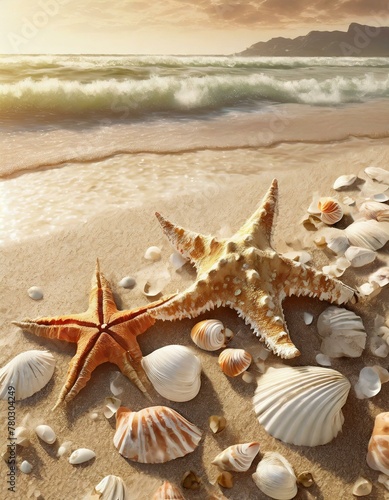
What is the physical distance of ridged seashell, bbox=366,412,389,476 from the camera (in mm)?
1673

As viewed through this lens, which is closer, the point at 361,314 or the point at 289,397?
the point at 289,397

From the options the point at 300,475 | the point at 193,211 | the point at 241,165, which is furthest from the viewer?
the point at 241,165

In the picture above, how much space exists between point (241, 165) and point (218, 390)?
2.59 meters

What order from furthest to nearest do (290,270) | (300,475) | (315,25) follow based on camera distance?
(315,25)
(290,270)
(300,475)

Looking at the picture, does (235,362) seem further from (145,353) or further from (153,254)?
(153,254)

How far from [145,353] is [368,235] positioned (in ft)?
5.10

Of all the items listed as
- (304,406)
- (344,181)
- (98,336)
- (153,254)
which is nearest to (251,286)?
(304,406)

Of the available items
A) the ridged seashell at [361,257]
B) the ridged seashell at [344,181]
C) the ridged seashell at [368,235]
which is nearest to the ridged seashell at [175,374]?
the ridged seashell at [361,257]

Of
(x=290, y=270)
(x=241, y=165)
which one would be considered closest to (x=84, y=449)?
(x=290, y=270)

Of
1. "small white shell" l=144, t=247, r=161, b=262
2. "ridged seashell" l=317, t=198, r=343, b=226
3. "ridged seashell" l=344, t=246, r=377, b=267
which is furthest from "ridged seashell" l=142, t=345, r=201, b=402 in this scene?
"ridged seashell" l=317, t=198, r=343, b=226

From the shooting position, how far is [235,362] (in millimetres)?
1998

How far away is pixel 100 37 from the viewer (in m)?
10.8

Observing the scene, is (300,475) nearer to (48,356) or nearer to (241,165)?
(48,356)

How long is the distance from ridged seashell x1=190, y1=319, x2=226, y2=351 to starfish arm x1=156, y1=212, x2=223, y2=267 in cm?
40
